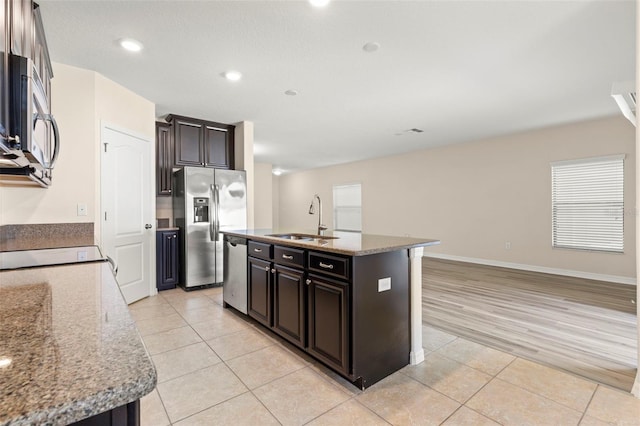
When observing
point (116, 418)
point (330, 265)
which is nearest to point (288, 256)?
point (330, 265)

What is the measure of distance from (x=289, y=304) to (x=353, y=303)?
750 millimetres

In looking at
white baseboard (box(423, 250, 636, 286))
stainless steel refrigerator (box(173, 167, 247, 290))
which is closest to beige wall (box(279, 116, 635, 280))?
white baseboard (box(423, 250, 636, 286))

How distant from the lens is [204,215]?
4477 mm

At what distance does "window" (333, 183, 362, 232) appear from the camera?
9.09m

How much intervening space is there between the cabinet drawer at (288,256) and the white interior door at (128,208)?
2054mm

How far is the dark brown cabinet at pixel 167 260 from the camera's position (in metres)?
4.29

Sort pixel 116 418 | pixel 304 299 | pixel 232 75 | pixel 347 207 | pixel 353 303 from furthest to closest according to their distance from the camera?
pixel 347 207 < pixel 232 75 < pixel 304 299 < pixel 353 303 < pixel 116 418

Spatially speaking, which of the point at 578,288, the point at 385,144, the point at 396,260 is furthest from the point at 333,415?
the point at 385,144

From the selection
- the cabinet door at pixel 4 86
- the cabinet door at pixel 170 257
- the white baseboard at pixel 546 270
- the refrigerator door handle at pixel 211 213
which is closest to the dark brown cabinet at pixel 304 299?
the cabinet door at pixel 4 86

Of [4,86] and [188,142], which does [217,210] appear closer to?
[188,142]

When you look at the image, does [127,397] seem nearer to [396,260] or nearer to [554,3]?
[396,260]

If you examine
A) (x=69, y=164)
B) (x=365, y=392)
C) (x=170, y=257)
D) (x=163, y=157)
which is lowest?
(x=365, y=392)

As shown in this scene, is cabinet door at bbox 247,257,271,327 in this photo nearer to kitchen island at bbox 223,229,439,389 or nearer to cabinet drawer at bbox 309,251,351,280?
kitchen island at bbox 223,229,439,389

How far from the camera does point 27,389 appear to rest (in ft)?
1.42
